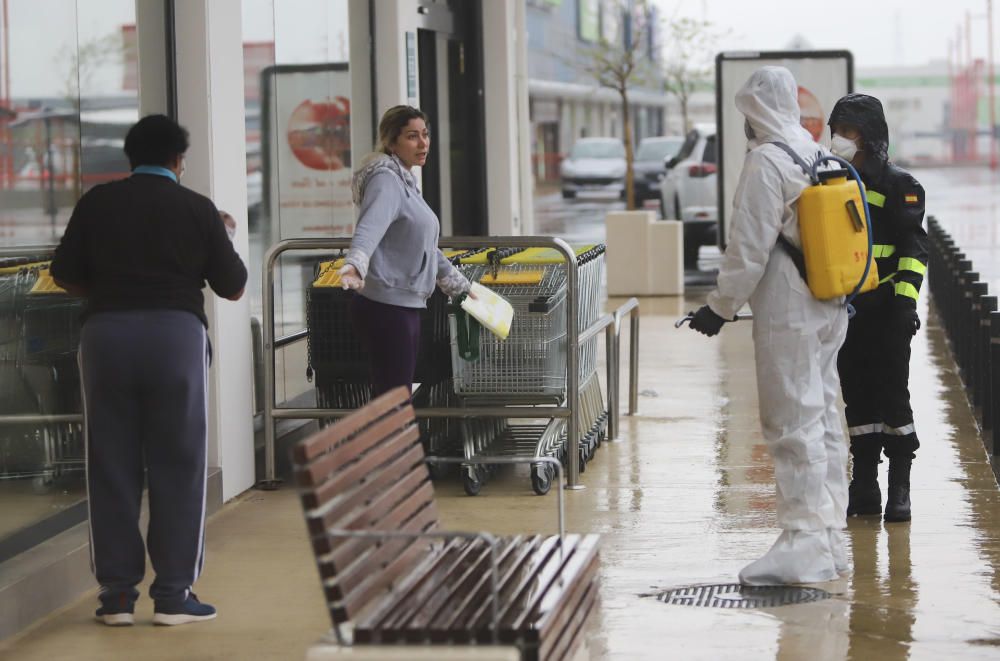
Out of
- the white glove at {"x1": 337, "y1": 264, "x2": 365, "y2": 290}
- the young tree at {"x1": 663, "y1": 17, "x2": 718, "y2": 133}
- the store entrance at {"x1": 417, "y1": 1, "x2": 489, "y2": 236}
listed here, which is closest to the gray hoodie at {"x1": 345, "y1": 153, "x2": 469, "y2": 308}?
the white glove at {"x1": 337, "y1": 264, "x2": 365, "y2": 290}

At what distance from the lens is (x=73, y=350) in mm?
6926

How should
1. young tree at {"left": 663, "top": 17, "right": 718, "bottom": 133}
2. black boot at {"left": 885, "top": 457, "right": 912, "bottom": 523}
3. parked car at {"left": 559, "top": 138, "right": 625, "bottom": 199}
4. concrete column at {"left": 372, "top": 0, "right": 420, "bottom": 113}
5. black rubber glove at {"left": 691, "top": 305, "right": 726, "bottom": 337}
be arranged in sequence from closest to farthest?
black rubber glove at {"left": 691, "top": 305, "right": 726, "bottom": 337}
black boot at {"left": 885, "top": 457, "right": 912, "bottom": 523}
concrete column at {"left": 372, "top": 0, "right": 420, "bottom": 113}
young tree at {"left": 663, "top": 17, "right": 718, "bottom": 133}
parked car at {"left": 559, "top": 138, "right": 625, "bottom": 199}

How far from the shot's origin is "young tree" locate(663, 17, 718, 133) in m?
32.7

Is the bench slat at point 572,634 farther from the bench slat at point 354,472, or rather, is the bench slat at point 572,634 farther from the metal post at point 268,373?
the metal post at point 268,373

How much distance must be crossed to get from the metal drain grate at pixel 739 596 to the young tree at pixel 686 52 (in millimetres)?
25733

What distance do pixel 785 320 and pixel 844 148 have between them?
1494 millimetres

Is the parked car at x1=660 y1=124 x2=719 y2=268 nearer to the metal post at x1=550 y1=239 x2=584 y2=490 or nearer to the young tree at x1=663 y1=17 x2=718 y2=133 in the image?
the young tree at x1=663 y1=17 x2=718 y2=133

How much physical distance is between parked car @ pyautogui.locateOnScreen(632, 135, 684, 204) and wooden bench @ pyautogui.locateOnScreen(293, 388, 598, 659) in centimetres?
2873

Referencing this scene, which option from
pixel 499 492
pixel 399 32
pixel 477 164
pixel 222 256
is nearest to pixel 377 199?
pixel 222 256

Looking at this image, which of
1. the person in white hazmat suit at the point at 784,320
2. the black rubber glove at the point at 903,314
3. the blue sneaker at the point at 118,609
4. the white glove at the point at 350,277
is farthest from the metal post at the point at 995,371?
the blue sneaker at the point at 118,609

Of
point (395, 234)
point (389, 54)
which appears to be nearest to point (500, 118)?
point (389, 54)

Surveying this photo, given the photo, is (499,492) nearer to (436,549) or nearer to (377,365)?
(377,365)

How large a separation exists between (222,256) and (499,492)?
314cm

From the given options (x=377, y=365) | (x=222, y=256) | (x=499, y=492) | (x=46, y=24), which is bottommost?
(x=499, y=492)
